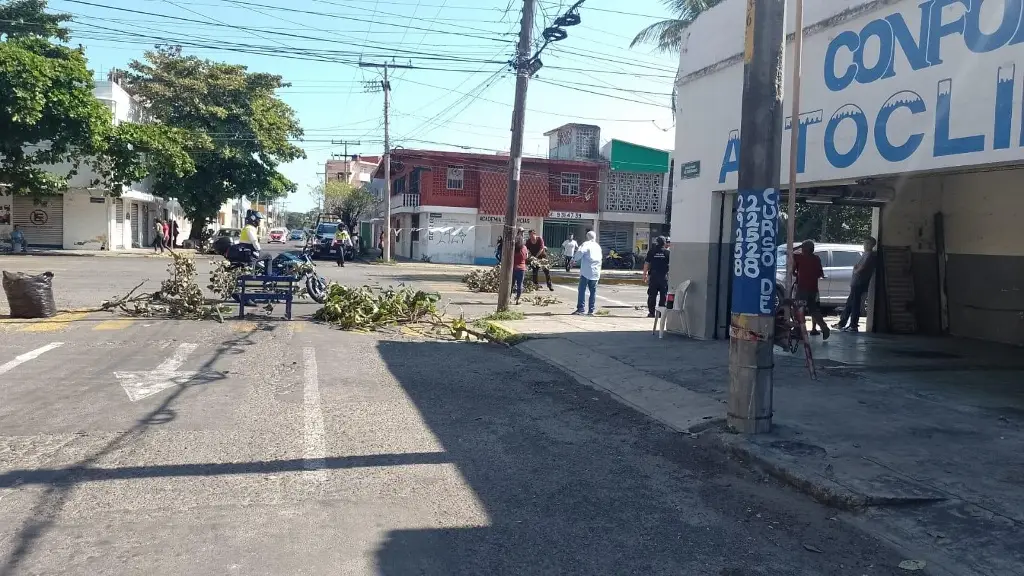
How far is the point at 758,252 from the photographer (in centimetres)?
646

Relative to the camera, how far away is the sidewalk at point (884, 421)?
15.6 feet

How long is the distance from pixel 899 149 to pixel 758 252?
2.65 meters

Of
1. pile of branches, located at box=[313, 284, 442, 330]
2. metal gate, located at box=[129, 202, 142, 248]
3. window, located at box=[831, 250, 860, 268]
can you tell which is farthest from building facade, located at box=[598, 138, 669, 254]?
pile of branches, located at box=[313, 284, 442, 330]

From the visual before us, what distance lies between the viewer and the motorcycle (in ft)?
46.7

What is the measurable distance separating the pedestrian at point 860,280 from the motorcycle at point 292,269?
9854mm

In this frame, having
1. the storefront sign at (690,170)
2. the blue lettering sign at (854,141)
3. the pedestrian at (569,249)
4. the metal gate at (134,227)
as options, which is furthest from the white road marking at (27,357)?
the metal gate at (134,227)

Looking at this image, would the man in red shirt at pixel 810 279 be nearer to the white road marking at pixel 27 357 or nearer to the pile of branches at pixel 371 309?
the pile of branches at pixel 371 309

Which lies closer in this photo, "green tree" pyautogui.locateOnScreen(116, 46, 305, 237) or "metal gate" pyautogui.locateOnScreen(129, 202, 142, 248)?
"green tree" pyautogui.locateOnScreen(116, 46, 305, 237)

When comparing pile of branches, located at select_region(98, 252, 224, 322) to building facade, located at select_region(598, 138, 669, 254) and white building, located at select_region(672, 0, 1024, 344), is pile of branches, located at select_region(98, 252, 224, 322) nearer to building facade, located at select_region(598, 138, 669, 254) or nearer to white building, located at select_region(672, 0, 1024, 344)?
white building, located at select_region(672, 0, 1024, 344)

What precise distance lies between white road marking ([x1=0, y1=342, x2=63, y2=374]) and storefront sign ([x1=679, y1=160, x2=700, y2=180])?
31.2 ft

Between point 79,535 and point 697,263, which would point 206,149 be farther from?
point 79,535

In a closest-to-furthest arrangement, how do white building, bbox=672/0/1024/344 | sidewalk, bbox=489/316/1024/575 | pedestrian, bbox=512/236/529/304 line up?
sidewalk, bbox=489/316/1024/575, white building, bbox=672/0/1024/344, pedestrian, bbox=512/236/529/304

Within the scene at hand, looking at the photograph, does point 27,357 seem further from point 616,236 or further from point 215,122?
point 616,236

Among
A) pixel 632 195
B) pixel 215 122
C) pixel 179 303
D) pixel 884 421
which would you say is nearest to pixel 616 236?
pixel 632 195
